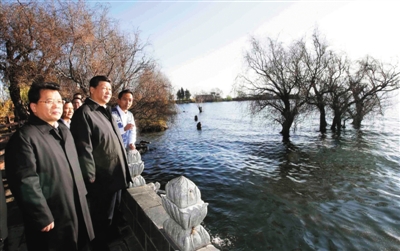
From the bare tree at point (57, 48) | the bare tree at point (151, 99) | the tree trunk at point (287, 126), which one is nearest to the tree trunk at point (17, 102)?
the bare tree at point (57, 48)

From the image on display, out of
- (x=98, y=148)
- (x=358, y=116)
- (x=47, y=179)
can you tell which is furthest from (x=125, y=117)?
(x=358, y=116)

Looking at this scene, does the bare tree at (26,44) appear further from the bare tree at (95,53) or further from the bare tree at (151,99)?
the bare tree at (151,99)

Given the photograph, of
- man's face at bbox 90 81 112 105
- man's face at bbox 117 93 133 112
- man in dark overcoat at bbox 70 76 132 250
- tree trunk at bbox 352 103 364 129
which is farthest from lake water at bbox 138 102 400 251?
tree trunk at bbox 352 103 364 129

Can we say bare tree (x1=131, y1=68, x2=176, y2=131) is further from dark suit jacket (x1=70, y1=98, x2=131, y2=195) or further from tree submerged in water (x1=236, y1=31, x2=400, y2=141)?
dark suit jacket (x1=70, y1=98, x2=131, y2=195)

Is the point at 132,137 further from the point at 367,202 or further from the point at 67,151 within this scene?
the point at 367,202

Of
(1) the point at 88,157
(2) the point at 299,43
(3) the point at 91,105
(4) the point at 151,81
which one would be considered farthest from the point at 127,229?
(2) the point at 299,43

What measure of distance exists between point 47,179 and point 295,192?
314 inches

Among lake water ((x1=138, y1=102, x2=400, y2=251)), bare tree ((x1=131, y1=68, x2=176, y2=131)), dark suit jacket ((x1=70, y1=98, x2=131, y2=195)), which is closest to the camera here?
dark suit jacket ((x1=70, y1=98, x2=131, y2=195))

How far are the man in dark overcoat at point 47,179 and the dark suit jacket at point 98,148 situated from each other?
28cm

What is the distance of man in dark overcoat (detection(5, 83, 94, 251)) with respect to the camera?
1749 mm

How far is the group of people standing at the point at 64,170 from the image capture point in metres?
1.77

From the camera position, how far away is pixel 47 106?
2.03 metres

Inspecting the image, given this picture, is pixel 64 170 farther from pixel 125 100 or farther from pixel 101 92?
pixel 125 100

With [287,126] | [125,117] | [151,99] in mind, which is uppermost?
[151,99]
